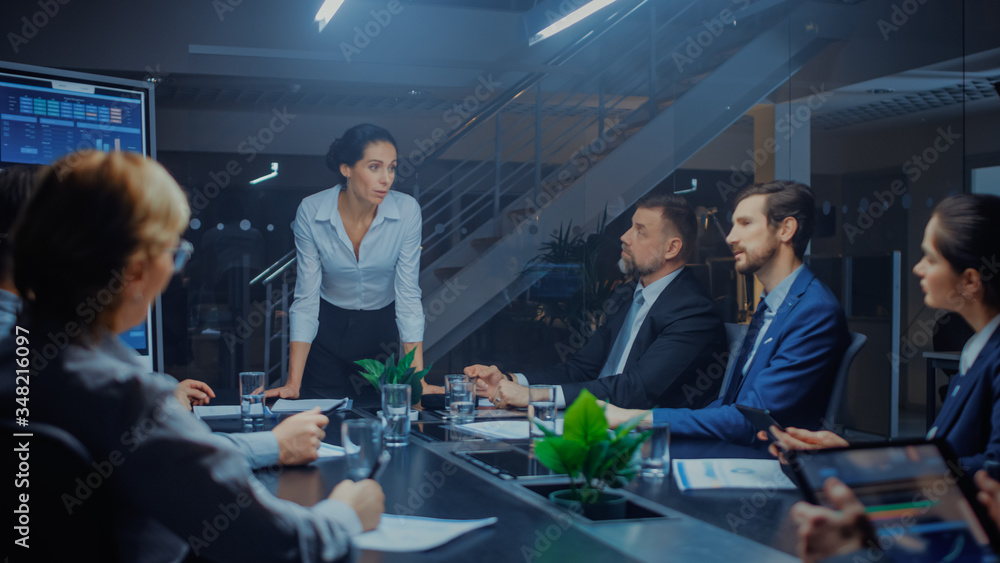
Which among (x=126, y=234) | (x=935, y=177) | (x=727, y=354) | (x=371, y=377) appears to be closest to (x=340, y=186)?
(x=371, y=377)

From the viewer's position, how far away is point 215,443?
0.96 m

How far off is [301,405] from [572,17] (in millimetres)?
3084

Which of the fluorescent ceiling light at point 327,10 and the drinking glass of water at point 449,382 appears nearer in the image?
the drinking glass of water at point 449,382

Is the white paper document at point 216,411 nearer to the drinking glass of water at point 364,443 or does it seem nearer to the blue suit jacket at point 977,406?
the drinking glass of water at point 364,443

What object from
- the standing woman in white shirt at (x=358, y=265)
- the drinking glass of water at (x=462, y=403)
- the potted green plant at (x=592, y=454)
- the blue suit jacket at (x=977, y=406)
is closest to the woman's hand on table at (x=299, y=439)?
the potted green plant at (x=592, y=454)

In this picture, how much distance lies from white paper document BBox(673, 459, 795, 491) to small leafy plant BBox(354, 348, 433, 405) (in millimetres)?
876

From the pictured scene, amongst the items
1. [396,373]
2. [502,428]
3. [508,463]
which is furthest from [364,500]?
[396,373]

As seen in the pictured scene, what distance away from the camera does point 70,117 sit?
2393mm

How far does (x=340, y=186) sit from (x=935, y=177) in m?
2.55

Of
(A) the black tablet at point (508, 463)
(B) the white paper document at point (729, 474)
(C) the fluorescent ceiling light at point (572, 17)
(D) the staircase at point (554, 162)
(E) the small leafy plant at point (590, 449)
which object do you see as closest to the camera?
(E) the small leafy plant at point (590, 449)

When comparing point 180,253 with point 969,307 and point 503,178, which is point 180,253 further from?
point 503,178

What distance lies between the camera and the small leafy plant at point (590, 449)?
1.27 m
